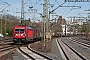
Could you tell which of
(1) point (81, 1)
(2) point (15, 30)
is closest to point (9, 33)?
(2) point (15, 30)

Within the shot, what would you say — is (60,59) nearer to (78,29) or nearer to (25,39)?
(25,39)

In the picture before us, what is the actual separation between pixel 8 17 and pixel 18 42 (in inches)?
2810

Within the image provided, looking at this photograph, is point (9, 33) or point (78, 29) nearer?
point (9, 33)

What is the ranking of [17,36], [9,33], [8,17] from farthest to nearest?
[8,17], [9,33], [17,36]

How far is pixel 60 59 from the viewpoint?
20219 millimetres

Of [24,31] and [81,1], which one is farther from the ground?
[81,1]

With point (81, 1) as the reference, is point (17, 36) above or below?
below

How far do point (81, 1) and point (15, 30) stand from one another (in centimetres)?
1303

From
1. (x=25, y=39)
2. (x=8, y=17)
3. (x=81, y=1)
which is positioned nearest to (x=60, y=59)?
(x=81, y=1)

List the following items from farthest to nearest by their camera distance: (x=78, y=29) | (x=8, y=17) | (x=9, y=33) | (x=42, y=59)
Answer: (x=78, y=29), (x=8, y=17), (x=9, y=33), (x=42, y=59)

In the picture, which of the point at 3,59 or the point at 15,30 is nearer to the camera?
the point at 3,59

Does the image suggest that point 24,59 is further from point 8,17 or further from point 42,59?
point 8,17

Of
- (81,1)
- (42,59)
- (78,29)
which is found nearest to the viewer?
(42,59)

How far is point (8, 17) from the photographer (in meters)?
113
